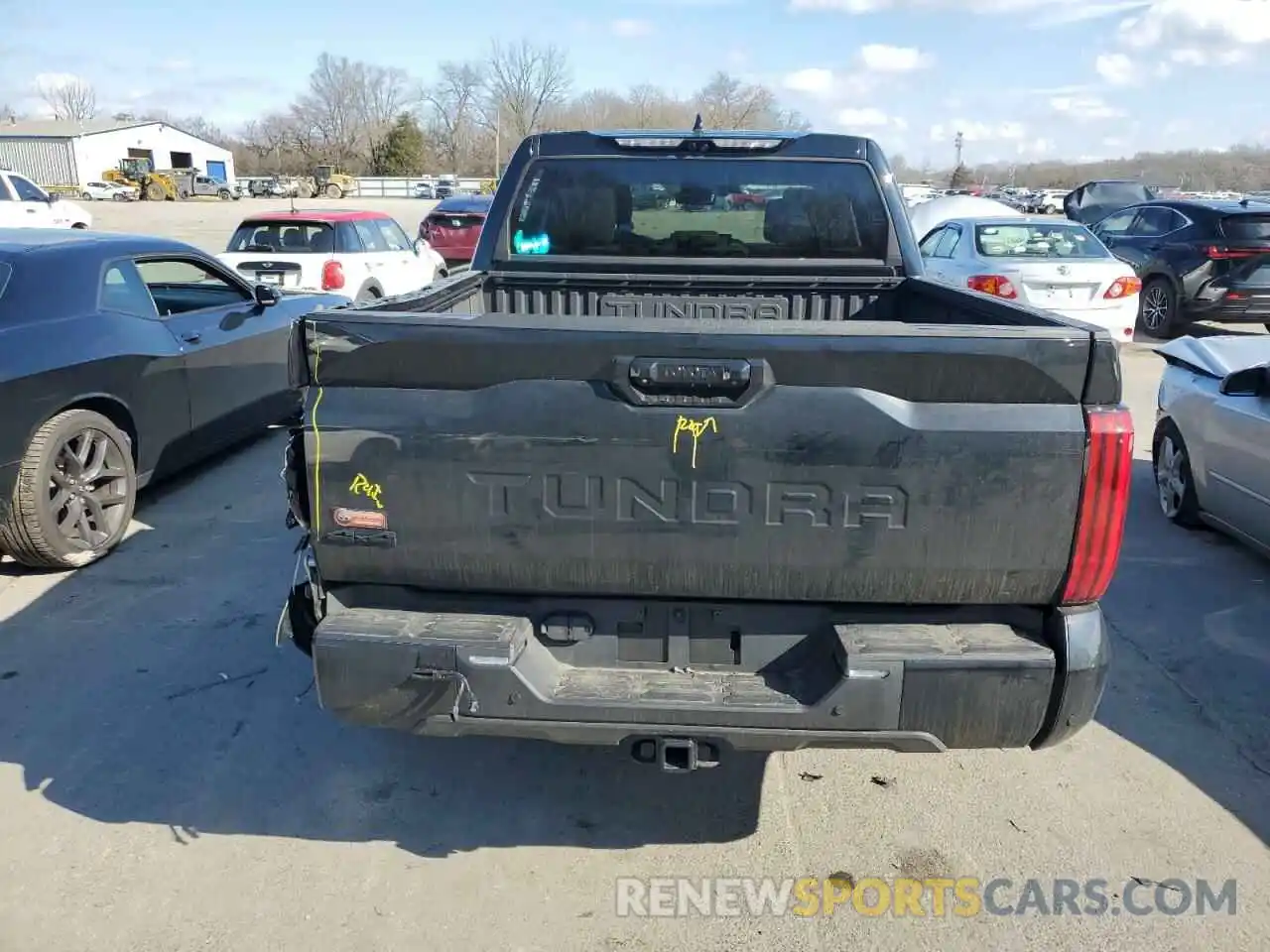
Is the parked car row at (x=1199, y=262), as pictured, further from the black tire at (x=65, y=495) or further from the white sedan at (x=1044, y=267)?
the black tire at (x=65, y=495)

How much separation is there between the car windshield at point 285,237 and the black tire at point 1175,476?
9.32m

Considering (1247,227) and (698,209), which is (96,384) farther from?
(1247,227)

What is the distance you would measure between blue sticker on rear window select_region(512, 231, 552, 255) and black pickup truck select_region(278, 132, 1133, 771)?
208 centimetres

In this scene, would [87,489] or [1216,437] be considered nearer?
[87,489]

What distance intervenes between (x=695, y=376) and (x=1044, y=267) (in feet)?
30.3

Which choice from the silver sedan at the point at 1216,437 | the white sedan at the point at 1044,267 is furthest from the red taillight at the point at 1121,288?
the silver sedan at the point at 1216,437

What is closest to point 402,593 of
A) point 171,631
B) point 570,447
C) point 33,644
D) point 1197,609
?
point 570,447

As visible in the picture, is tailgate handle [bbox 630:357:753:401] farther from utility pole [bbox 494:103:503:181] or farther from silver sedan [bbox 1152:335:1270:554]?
utility pole [bbox 494:103:503:181]

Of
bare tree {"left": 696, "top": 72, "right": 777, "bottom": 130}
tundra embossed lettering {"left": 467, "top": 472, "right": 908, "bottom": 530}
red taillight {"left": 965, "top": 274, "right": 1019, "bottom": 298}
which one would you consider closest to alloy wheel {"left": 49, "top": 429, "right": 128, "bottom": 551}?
tundra embossed lettering {"left": 467, "top": 472, "right": 908, "bottom": 530}

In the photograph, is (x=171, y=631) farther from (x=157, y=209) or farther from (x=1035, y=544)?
(x=157, y=209)

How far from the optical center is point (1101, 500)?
2330 millimetres

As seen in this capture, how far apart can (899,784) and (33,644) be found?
3768 mm
